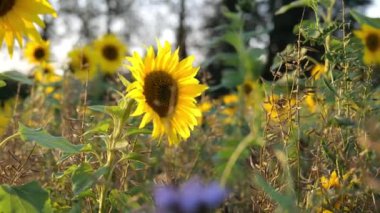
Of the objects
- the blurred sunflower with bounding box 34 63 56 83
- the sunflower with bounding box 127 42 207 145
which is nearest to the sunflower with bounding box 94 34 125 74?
the blurred sunflower with bounding box 34 63 56 83

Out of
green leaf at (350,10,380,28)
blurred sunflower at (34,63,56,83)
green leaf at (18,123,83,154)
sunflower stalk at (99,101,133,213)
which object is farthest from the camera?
blurred sunflower at (34,63,56,83)

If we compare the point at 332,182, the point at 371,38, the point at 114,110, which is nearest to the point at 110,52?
the point at 371,38

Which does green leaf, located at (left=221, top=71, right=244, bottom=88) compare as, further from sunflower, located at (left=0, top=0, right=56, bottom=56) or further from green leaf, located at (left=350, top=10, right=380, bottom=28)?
sunflower, located at (left=0, top=0, right=56, bottom=56)

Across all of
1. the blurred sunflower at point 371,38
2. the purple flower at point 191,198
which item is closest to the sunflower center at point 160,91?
the purple flower at point 191,198

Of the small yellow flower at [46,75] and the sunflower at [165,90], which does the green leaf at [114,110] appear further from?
the small yellow flower at [46,75]

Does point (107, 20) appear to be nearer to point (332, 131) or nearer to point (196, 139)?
point (196, 139)

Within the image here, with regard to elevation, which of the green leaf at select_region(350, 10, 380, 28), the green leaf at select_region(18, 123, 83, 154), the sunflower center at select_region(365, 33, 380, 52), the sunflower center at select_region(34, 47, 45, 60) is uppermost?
the sunflower center at select_region(34, 47, 45, 60)

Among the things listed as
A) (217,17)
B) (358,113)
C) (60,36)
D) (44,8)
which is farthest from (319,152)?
(217,17)
